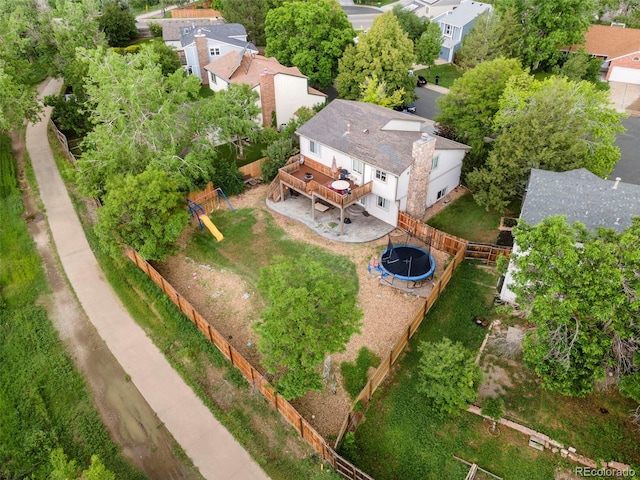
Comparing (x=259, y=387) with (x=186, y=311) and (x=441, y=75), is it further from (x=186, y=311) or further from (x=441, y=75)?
(x=441, y=75)

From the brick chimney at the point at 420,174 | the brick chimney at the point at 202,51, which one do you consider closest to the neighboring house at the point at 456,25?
A: the brick chimney at the point at 202,51

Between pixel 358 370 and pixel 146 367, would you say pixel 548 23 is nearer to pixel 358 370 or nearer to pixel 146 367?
pixel 358 370

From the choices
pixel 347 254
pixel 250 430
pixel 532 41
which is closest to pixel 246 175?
pixel 347 254

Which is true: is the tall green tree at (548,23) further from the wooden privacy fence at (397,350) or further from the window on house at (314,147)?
the wooden privacy fence at (397,350)

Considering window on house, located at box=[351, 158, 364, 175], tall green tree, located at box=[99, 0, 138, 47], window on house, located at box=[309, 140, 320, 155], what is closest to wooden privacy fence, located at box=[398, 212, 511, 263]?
window on house, located at box=[351, 158, 364, 175]

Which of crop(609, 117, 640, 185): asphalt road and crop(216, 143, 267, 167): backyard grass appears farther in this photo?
crop(216, 143, 267, 167): backyard grass

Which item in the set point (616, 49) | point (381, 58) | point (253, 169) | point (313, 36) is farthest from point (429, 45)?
point (253, 169)

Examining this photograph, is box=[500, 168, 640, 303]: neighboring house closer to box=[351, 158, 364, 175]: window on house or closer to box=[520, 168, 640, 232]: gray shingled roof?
box=[520, 168, 640, 232]: gray shingled roof
